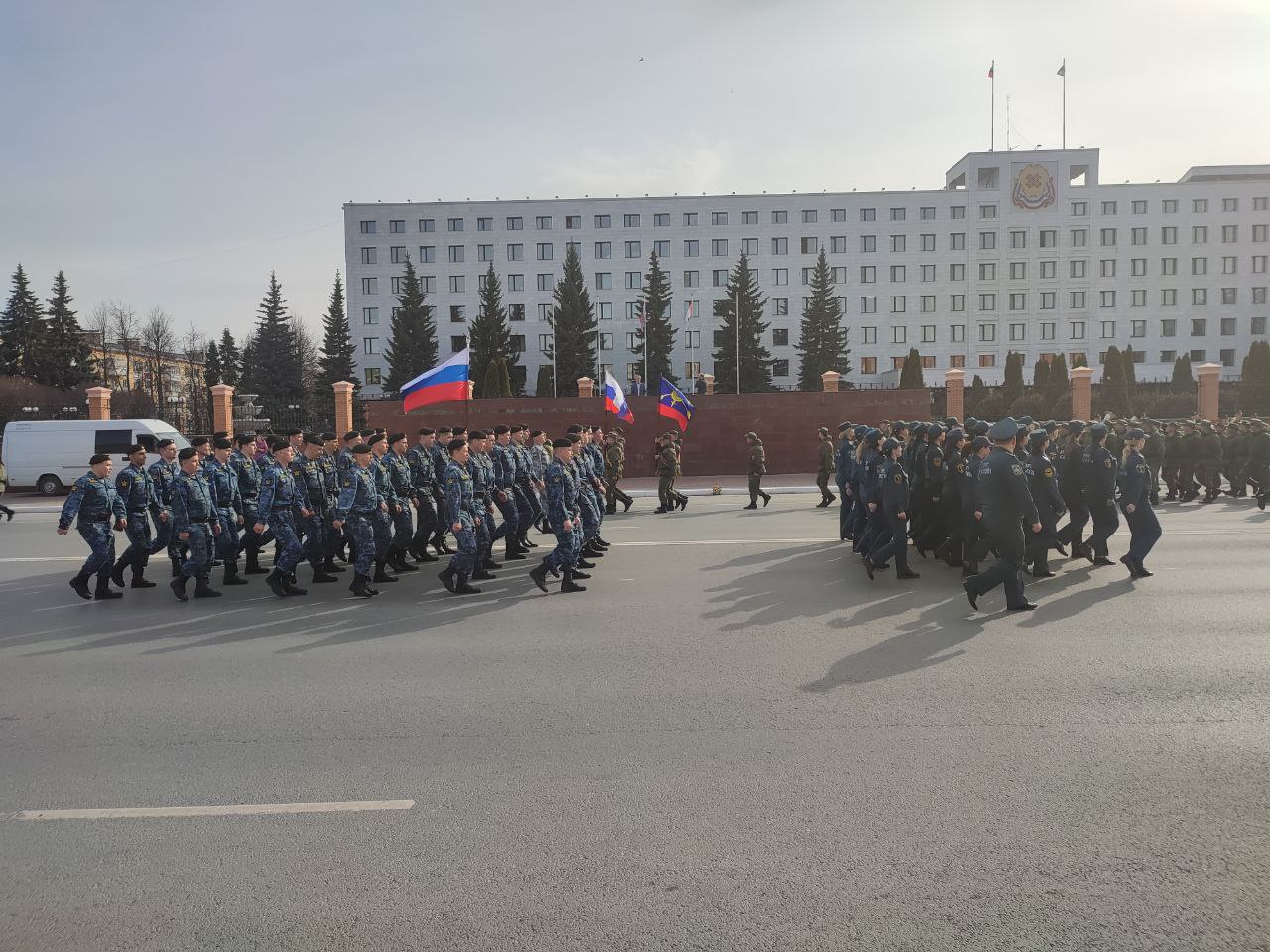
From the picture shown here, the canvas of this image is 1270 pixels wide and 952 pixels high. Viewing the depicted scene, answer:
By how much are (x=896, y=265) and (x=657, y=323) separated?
20.4 m

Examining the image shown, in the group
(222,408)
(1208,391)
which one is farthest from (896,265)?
(222,408)

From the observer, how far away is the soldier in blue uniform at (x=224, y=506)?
36.7 ft

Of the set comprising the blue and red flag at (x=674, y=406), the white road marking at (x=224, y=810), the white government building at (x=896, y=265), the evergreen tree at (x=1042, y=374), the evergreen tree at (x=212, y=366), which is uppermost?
the white government building at (x=896, y=265)

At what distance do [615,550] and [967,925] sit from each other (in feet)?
34.3

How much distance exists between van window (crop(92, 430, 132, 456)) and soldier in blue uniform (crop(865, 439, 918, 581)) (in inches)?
968

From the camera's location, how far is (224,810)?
14.7 ft

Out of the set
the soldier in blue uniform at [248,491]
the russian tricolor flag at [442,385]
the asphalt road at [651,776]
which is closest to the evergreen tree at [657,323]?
the russian tricolor flag at [442,385]

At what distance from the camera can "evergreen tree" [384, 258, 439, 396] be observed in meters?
65.6

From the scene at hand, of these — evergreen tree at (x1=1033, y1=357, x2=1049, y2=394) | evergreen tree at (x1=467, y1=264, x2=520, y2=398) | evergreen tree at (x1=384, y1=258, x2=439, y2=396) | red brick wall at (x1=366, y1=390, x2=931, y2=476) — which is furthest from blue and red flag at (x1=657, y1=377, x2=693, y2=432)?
evergreen tree at (x1=384, y1=258, x2=439, y2=396)

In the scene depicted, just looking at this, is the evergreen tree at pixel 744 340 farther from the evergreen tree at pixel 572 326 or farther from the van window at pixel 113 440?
the van window at pixel 113 440

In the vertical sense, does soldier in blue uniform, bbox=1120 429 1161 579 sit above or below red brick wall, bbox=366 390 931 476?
below

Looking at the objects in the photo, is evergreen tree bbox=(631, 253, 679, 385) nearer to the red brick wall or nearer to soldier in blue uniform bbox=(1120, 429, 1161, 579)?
the red brick wall

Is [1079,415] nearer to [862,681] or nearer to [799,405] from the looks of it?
[799,405]

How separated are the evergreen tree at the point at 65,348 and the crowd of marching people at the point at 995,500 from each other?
202 ft
